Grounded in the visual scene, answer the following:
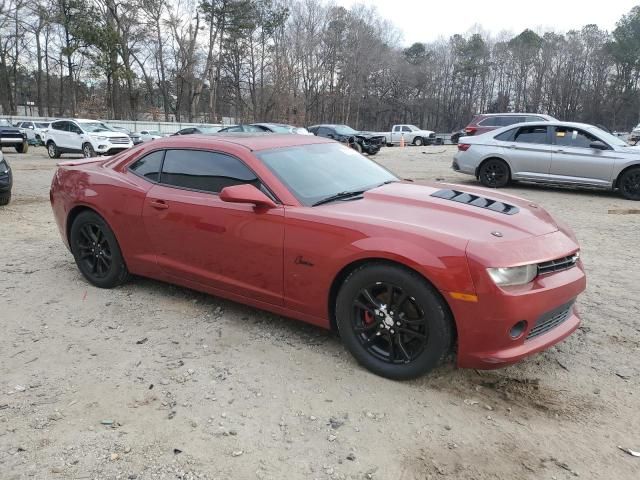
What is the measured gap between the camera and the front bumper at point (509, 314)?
107 inches

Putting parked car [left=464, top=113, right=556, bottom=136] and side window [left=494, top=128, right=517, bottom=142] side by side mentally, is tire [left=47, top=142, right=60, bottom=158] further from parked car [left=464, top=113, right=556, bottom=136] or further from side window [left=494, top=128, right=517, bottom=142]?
side window [left=494, top=128, right=517, bottom=142]

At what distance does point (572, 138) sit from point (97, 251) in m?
9.14

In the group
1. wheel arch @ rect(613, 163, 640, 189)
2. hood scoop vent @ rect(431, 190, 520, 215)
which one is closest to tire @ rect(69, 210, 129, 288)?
hood scoop vent @ rect(431, 190, 520, 215)

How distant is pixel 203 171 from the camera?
13.0 ft

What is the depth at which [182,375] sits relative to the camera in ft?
10.5

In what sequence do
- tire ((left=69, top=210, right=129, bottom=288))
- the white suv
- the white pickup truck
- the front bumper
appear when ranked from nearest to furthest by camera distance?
the front bumper → tire ((left=69, top=210, right=129, bottom=288)) → the white suv → the white pickup truck

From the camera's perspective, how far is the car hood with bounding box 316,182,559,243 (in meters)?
2.96

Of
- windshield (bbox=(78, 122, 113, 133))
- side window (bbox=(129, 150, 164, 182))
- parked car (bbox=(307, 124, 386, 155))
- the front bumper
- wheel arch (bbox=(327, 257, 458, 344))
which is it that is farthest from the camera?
parked car (bbox=(307, 124, 386, 155))

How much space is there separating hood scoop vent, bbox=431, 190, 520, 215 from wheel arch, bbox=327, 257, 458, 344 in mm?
816

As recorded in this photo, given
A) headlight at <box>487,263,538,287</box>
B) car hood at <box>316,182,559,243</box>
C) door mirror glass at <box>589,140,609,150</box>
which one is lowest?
headlight at <box>487,263,538,287</box>

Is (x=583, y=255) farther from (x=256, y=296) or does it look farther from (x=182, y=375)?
(x=182, y=375)

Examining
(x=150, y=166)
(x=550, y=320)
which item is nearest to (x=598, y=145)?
(x=550, y=320)

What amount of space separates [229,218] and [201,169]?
1.99ft

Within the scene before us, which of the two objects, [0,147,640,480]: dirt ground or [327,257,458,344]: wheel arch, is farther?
[327,257,458,344]: wheel arch
